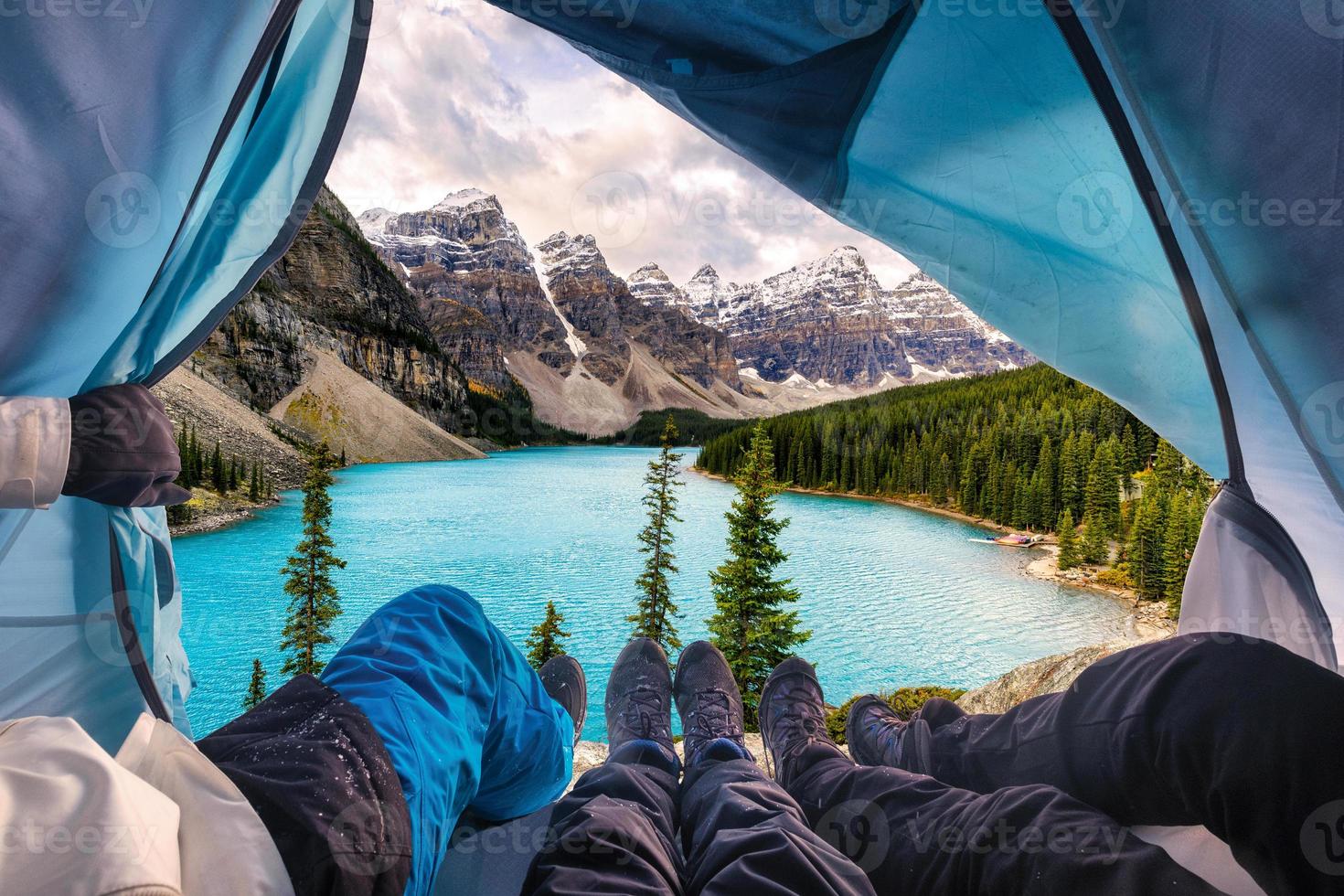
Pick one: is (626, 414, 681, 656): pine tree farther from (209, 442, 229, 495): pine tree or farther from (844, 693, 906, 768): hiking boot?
(209, 442, 229, 495): pine tree

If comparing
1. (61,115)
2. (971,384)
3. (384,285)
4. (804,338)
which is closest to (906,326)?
(804,338)

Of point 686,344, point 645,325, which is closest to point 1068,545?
point 645,325

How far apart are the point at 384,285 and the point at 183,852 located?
158ft

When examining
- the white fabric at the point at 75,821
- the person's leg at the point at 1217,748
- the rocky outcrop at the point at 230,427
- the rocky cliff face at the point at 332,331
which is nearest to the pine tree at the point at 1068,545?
the person's leg at the point at 1217,748

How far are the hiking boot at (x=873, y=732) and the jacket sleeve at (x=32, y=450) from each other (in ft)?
5.41

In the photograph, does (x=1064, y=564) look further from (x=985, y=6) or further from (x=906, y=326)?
(x=906, y=326)

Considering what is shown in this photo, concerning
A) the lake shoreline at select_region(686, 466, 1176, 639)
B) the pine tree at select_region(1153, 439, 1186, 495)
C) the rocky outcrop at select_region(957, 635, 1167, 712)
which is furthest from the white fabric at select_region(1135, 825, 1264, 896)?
the pine tree at select_region(1153, 439, 1186, 495)

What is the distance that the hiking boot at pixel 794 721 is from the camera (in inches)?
51.2

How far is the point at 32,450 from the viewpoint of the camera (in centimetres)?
75

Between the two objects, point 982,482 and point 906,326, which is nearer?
point 982,482

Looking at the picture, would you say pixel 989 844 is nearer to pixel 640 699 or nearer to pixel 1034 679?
pixel 640 699

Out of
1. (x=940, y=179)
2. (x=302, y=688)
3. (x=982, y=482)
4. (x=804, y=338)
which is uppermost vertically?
(x=804, y=338)

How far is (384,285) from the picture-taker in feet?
136

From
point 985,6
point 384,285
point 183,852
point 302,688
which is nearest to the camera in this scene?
point 183,852
